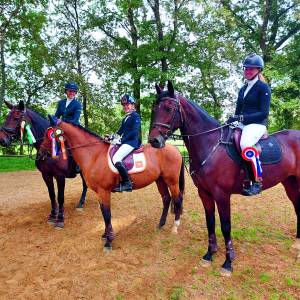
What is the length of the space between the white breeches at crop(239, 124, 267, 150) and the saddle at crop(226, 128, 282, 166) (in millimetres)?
127

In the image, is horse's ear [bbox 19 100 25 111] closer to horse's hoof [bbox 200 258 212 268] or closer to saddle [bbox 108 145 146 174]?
saddle [bbox 108 145 146 174]

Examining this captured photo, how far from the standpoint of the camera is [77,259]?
5086mm

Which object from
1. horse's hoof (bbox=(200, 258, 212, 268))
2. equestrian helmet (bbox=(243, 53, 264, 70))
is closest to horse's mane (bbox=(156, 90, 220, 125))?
equestrian helmet (bbox=(243, 53, 264, 70))

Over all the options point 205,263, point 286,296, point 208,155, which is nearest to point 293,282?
point 286,296

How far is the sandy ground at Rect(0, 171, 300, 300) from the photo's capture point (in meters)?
4.04

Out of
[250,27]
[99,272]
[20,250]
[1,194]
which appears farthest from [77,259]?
[250,27]

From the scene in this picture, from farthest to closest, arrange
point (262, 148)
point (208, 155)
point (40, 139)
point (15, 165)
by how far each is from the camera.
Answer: point (15, 165), point (40, 139), point (262, 148), point (208, 155)

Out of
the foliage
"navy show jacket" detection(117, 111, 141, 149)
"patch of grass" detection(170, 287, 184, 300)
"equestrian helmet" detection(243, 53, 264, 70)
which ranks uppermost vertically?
the foliage

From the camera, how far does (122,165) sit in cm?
550

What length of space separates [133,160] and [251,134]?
2335 mm

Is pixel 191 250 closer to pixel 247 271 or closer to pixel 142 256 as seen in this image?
pixel 142 256

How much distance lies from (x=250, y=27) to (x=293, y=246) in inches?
779

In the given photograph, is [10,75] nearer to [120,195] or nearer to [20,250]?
[120,195]

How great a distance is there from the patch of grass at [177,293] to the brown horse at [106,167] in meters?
1.76
